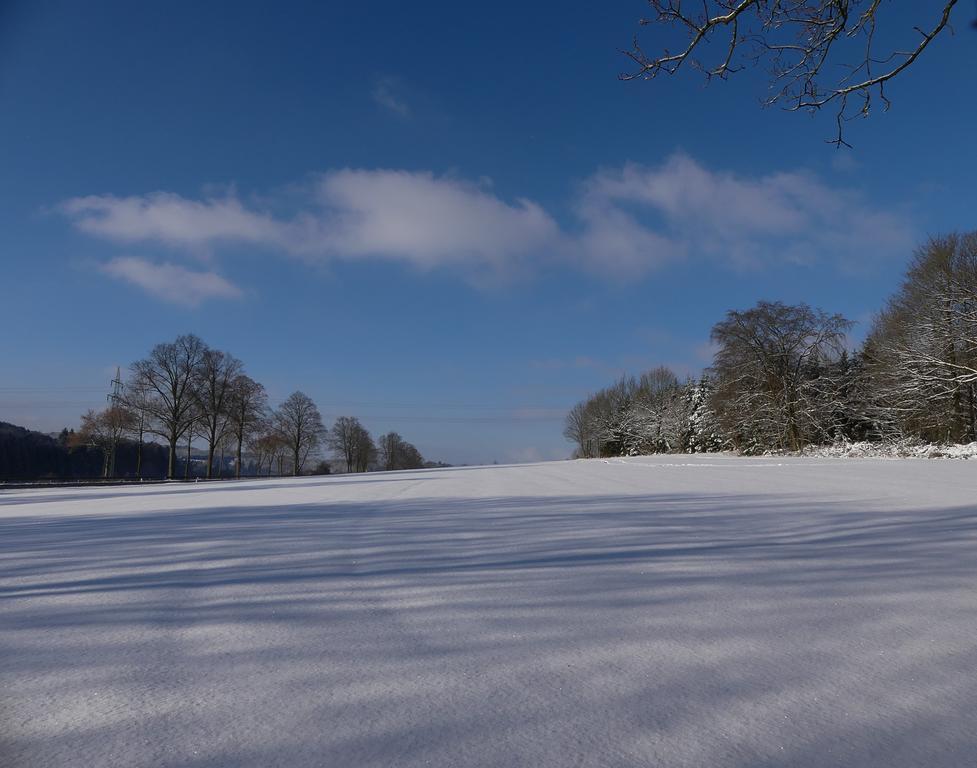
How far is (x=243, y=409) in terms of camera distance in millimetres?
36906

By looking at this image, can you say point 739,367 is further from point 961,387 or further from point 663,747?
point 663,747

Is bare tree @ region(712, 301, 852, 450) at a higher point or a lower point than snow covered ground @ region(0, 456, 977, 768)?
higher

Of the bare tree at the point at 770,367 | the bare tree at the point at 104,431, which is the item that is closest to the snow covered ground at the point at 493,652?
the bare tree at the point at 770,367

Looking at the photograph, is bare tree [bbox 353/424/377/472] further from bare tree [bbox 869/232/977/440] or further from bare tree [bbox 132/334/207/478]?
bare tree [bbox 869/232/977/440]

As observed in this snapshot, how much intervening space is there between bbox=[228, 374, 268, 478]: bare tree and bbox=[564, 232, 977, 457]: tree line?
3126cm

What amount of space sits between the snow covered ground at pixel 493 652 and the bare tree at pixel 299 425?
45.4 m

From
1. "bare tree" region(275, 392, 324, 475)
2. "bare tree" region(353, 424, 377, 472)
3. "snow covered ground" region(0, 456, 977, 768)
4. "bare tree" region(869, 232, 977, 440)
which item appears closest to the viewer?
"snow covered ground" region(0, 456, 977, 768)

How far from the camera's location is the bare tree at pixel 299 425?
47156 mm

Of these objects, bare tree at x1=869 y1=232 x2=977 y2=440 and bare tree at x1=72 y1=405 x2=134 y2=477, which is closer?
bare tree at x1=869 y1=232 x2=977 y2=440

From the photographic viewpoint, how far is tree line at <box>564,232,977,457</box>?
2264 centimetres

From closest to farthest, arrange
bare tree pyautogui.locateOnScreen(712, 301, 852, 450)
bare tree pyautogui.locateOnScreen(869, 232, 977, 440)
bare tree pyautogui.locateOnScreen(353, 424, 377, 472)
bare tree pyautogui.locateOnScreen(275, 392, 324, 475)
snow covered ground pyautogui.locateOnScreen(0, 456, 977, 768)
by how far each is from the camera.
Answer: snow covered ground pyautogui.locateOnScreen(0, 456, 977, 768)
bare tree pyautogui.locateOnScreen(869, 232, 977, 440)
bare tree pyautogui.locateOnScreen(712, 301, 852, 450)
bare tree pyautogui.locateOnScreen(275, 392, 324, 475)
bare tree pyautogui.locateOnScreen(353, 424, 377, 472)

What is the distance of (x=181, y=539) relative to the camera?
167 inches

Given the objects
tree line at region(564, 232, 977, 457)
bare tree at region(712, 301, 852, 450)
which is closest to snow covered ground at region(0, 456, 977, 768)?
tree line at region(564, 232, 977, 457)

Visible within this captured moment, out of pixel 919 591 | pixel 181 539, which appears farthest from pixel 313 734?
pixel 181 539
